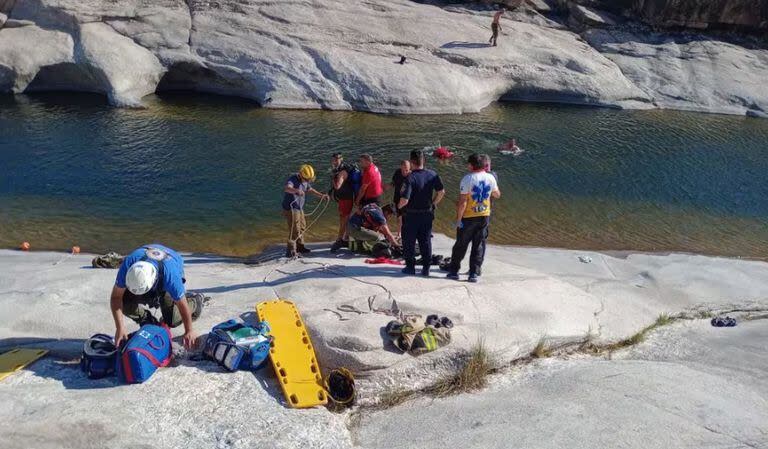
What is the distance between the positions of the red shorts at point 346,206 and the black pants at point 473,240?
96.7 inches

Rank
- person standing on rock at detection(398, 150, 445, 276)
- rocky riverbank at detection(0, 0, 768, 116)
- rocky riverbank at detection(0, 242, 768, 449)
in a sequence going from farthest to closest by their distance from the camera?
rocky riverbank at detection(0, 0, 768, 116) < person standing on rock at detection(398, 150, 445, 276) < rocky riverbank at detection(0, 242, 768, 449)

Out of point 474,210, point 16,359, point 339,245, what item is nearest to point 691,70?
point 339,245

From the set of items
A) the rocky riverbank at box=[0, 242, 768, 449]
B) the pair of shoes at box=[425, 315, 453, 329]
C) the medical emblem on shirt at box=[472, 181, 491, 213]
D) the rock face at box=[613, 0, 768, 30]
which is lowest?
the rocky riverbank at box=[0, 242, 768, 449]

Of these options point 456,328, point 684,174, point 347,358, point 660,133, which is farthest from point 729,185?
point 347,358

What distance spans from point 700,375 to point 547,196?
8910 millimetres

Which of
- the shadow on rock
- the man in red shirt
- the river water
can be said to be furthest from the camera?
the shadow on rock

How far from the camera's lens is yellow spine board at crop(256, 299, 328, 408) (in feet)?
21.3

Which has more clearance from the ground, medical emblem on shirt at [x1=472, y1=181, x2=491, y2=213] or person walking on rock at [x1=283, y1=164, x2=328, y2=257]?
medical emblem on shirt at [x1=472, y1=181, x2=491, y2=213]

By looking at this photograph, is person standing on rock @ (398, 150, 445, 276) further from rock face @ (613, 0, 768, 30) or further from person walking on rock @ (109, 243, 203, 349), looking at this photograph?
rock face @ (613, 0, 768, 30)

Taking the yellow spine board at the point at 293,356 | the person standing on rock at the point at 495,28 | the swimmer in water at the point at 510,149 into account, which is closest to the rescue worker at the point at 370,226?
the yellow spine board at the point at 293,356

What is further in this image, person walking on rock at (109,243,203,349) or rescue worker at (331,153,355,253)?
rescue worker at (331,153,355,253)

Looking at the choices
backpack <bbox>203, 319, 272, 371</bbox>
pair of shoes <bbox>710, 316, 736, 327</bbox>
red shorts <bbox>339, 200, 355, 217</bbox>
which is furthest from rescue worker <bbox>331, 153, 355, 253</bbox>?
pair of shoes <bbox>710, 316, 736, 327</bbox>

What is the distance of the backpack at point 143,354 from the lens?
20.6 feet

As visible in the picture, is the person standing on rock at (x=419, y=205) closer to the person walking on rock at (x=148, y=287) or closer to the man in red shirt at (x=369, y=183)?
the man in red shirt at (x=369, y=183)
